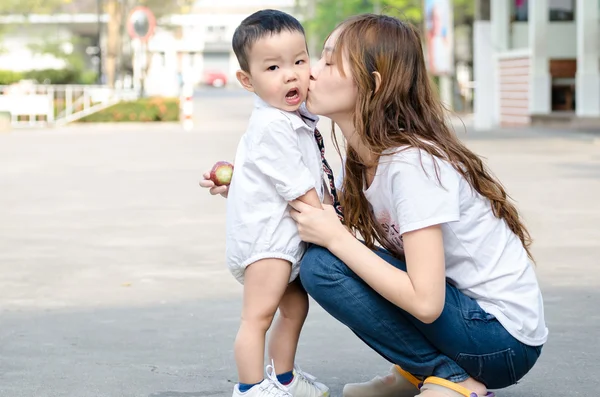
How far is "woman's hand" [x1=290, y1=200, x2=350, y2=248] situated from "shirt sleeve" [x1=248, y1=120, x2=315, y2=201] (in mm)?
52

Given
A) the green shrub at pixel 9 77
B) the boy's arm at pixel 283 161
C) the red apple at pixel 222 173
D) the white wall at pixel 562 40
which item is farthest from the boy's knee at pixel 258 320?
the green shrub at pixel 9 77

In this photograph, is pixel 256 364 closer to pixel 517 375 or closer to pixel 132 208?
pixel 517 375

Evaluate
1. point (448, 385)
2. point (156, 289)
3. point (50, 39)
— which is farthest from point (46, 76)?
point (448, 385)

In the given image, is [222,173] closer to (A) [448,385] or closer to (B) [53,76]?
(A) [448,385]

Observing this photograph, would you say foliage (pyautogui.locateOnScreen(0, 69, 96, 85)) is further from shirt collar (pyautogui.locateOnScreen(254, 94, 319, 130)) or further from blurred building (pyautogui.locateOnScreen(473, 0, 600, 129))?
shirt collar (pyautogui.locateOnScreen(254, 94, 319, 130))

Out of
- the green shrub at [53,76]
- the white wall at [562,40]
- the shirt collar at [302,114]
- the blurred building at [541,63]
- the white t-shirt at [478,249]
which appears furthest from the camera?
the green shrub at [53,76]

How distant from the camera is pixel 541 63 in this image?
1094 inches

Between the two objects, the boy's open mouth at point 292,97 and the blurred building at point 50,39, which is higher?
the blurred building at point 50,39

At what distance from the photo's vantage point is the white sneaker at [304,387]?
3.91m

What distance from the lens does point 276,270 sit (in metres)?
3.70

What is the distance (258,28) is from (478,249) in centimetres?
92

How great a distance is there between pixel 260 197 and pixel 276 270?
8.7 inches

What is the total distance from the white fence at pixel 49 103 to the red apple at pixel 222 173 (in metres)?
24.8

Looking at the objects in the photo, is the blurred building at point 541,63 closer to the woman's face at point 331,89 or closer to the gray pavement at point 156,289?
the gray pavement at point 156,289
